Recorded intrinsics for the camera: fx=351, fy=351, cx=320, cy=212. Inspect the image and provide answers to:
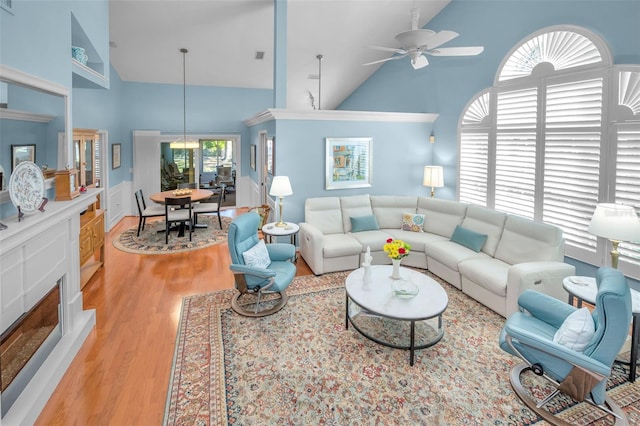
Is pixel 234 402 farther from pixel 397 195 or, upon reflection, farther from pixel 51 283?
pixel 397 195

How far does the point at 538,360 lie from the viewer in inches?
98.9

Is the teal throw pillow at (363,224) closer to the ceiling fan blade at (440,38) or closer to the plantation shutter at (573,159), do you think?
the plantation shutter at (573,159)

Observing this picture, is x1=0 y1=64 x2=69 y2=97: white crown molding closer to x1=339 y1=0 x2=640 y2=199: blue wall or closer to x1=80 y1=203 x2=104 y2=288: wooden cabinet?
x1=80 y1=203 x2=104 y2=288: wooden cabinet

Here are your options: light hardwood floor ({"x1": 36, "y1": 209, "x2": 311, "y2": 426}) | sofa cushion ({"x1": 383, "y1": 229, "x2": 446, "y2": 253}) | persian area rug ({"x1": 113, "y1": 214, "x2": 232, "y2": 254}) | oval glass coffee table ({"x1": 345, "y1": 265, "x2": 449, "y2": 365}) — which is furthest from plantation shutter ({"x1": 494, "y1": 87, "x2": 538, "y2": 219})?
persian area rug ({"x1": 113, "y1": 214, "x2": 232, "y2": 254})

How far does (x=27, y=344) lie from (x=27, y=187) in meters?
1.18

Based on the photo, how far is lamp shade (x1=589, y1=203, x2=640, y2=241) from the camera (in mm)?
2979

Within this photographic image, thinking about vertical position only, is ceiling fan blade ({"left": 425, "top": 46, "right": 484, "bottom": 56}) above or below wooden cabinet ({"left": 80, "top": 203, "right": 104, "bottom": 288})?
above

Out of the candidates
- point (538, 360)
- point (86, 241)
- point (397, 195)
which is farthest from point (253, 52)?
point (538, 360)

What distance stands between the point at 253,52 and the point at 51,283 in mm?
6106

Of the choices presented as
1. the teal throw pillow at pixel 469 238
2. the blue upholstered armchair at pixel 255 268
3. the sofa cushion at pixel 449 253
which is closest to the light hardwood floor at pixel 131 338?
the blue upholstered armchair at pixel 255 268

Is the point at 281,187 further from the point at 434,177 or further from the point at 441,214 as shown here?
the point at 434,177

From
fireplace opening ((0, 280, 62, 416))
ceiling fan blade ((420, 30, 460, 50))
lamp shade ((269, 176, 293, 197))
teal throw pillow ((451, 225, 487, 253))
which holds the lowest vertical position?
fireplace opening ((0, 280, 62, 416))

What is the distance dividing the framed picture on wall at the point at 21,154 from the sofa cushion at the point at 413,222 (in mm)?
4871

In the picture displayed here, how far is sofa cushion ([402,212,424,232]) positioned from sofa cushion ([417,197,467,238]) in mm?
97
